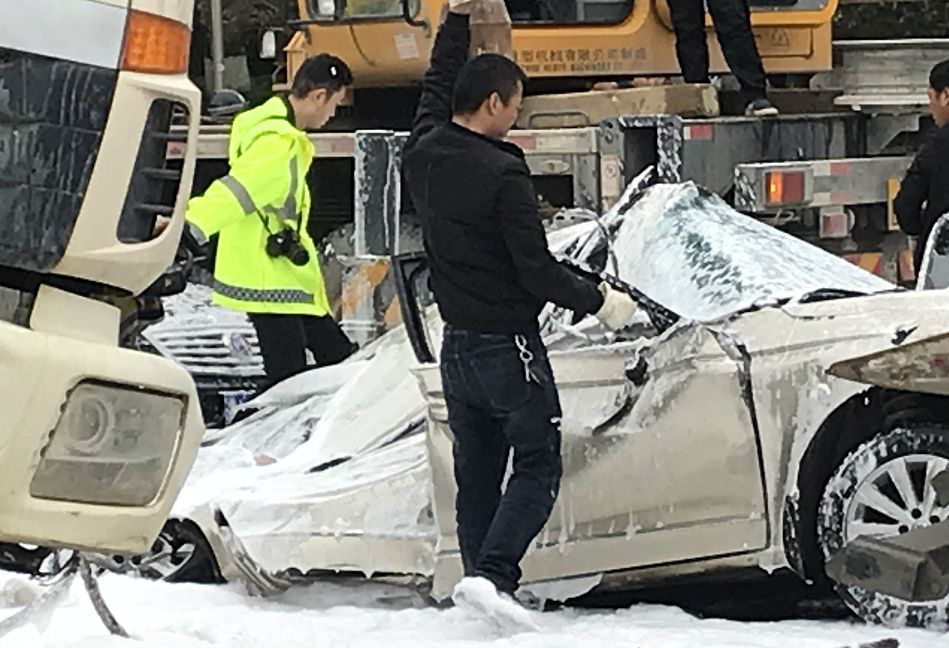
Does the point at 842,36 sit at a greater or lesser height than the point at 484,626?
greater

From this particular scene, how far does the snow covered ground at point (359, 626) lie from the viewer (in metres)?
5.04

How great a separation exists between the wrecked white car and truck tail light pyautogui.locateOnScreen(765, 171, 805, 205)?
8.98 ft

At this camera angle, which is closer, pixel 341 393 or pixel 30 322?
pixel 30 322

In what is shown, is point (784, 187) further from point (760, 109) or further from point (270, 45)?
point (270, 45)

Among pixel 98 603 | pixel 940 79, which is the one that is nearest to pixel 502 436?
pixel 98 603

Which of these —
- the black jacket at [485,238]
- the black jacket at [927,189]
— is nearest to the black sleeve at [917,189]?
the black jacket at [927,189]

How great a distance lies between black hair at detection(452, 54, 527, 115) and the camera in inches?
210

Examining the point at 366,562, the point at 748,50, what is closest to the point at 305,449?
the point at 366,562

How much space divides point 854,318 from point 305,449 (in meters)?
2.10

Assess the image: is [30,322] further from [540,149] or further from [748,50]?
[748,50]

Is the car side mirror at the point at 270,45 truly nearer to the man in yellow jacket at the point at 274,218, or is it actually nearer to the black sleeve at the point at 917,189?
the man in yellow jacket at the point at 274,218

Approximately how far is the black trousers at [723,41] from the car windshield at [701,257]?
3.40 m

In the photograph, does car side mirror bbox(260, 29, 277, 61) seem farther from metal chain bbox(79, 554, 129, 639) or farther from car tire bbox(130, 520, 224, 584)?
metal chain bbox(79, 554, 129, 639)

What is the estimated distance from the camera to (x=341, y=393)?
6.91 metres
